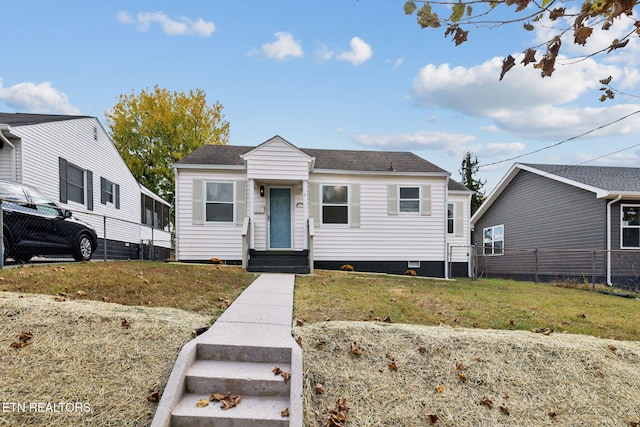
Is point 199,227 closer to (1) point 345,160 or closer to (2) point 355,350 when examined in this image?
(1) point 345,160

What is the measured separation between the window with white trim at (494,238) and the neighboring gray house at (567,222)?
0.05 m

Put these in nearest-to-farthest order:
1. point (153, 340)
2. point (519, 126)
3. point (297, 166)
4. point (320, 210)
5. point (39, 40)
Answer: point (153, 340)
point (297, 166)
point (320, 210)
point (39, 40)
point (519, 126)

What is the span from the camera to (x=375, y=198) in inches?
501

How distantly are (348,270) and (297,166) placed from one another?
12.5 ft

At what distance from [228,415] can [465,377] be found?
A: 2290 mm

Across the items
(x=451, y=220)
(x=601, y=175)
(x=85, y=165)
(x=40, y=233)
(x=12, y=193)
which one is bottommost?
(x=40, y=233)

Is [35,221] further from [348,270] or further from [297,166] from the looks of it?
[348,270]

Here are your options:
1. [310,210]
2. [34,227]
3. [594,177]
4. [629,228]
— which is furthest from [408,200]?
[34,227]

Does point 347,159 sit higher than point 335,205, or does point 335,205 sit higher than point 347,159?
point 347,159

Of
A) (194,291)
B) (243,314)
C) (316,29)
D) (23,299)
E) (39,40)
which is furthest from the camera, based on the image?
(39,40)

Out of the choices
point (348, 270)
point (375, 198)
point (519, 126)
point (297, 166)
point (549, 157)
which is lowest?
point (348, 270)

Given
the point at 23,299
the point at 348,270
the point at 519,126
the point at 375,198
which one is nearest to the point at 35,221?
the point at 23,299

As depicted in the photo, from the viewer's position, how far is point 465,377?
3.74 m

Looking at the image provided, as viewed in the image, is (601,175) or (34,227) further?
(601,175)
